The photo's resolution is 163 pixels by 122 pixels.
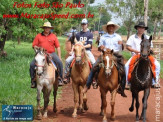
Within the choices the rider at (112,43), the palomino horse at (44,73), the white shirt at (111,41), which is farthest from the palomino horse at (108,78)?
the palomino horse at (44,73)

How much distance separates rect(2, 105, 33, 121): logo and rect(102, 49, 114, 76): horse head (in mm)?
2734

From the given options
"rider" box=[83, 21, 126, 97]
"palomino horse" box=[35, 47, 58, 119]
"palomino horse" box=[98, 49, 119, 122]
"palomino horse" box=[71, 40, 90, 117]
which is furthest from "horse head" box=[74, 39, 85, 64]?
"palomino horse" box=[35, 47, 58, 119]

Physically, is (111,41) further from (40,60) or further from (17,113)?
(17,113)

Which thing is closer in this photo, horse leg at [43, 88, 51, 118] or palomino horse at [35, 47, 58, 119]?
palomino horse at [35, 47, 58, 119]

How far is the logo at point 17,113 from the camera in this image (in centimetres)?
823

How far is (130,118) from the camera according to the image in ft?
29.4

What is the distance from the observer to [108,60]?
793 cm

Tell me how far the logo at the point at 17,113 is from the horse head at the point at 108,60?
108 inches

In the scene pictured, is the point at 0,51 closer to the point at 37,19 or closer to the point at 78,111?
the point at 37,19

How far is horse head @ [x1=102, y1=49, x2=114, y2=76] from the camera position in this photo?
7.91 metres

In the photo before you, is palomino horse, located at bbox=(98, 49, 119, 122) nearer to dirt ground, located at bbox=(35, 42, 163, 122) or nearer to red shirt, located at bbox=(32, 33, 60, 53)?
Result: dirt ground, located at bbox=(35, 42, 163, 122)

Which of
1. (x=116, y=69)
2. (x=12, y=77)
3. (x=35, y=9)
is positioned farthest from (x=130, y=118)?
(x=35, y=9)

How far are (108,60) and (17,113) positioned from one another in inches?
127

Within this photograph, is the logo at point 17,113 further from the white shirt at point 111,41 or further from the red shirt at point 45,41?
the white shirt at point 111,41
